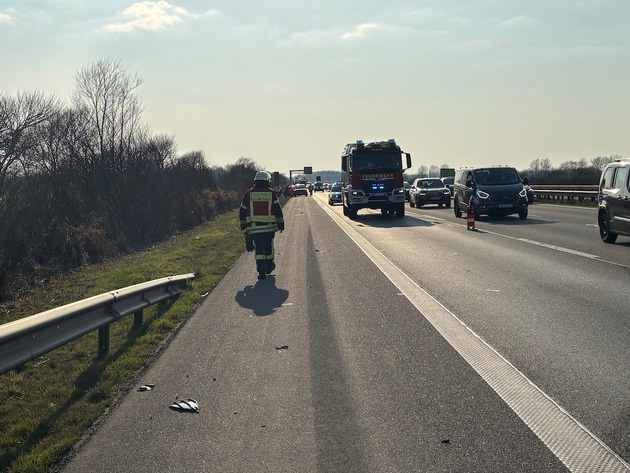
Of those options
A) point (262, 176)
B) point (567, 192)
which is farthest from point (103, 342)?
point (567, 192)

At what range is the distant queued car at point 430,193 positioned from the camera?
159 feet

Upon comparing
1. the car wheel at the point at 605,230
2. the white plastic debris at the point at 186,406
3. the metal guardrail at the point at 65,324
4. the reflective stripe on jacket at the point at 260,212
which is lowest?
the car wheel at the point at 605,230

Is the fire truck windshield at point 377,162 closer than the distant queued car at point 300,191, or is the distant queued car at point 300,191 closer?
Result: the fire truck windshield at point 377,162

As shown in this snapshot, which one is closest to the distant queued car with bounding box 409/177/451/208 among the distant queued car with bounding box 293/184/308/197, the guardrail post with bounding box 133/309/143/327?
the guardrail post with bounding box 133/309/143/327

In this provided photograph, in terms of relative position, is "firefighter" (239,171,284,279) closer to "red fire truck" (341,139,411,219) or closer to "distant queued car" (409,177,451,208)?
"red fire truck" (341,139,411,219)

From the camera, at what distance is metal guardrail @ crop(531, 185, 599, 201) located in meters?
43.6

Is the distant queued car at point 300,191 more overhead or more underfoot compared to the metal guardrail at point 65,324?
more underfoot

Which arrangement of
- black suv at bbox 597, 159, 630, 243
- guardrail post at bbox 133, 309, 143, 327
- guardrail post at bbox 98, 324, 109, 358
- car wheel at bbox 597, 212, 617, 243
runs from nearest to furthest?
guardrail post at bbox 98, 324, 109, 358, guardrail post at bbox 133, 309, 143, 327, black suv at bbox 597, 159, 630, 243, car wheel at bbox 597, 212, 617, 243

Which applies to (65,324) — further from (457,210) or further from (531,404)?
(457,210)

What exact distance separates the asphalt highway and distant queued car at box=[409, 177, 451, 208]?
114 ft

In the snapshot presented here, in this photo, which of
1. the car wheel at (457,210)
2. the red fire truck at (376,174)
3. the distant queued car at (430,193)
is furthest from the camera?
the distant queued car at (430,193)

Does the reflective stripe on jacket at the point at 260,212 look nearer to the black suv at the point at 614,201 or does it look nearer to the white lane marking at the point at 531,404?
the white lane marking at the point at 531,404

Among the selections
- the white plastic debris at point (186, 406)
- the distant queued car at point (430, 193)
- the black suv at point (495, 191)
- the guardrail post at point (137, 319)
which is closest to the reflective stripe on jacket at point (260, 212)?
the guardrail post at point (137, 319)

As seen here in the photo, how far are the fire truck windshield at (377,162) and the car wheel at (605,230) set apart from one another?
16.9m
